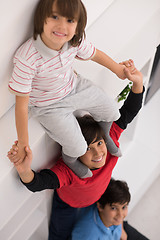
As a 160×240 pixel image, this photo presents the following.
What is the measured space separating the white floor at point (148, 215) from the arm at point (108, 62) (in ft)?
4.40

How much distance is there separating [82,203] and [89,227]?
32cm

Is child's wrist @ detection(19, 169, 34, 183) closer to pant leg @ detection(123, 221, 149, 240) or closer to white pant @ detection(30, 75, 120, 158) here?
white pant @ detection(30, 75, 120, 158)

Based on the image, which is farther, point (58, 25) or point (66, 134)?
point (66, 134)

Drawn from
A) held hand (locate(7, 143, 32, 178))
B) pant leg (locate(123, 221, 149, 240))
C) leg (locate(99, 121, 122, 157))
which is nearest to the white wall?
held hand (locate(7, 143, 32, 178))

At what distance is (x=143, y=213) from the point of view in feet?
7.54

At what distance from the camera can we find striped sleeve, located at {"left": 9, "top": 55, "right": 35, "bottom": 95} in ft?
2.94

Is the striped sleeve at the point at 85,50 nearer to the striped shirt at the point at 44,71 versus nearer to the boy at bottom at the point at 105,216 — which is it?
the striped shirt at the point at 44,71

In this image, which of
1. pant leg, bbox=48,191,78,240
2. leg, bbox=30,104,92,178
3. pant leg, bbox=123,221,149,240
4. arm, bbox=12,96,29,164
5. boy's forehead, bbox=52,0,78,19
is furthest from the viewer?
pant leg, bbox=123,221,149,240

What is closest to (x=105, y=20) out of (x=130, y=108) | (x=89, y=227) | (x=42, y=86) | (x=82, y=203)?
(x=130, y=108)

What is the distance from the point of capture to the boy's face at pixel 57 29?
0.84m

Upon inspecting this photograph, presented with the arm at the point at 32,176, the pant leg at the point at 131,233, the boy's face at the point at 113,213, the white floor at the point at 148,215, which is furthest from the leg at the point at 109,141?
the white floor at the point at 148,215

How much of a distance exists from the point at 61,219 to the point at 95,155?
611 mm

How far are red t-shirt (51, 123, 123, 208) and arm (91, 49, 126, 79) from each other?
0.28m

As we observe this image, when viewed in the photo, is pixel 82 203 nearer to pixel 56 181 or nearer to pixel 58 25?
pixel 56 181
